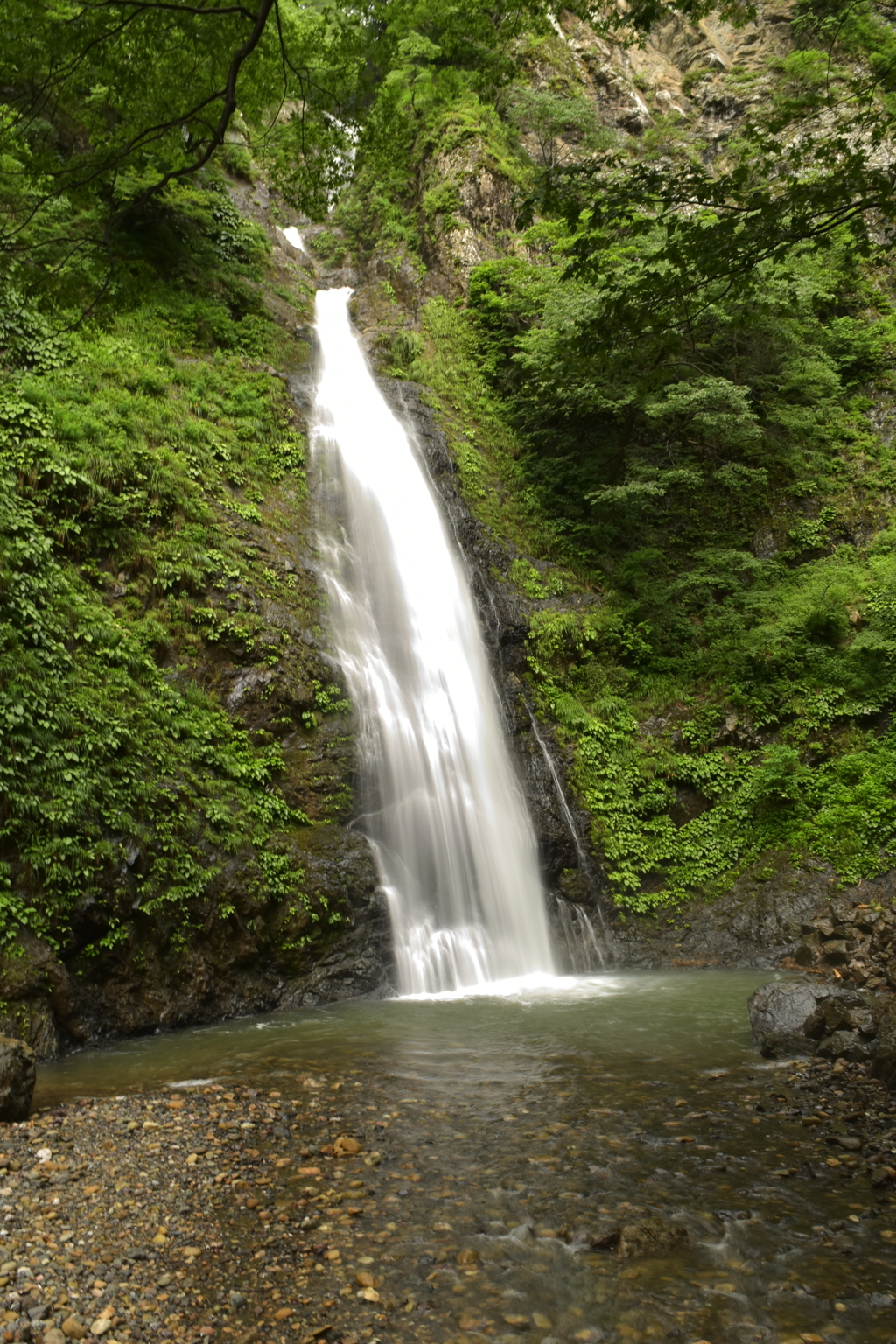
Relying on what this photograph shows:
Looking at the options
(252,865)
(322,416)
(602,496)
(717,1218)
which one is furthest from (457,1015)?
(322,416)

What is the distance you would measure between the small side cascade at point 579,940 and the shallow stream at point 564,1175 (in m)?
3.60

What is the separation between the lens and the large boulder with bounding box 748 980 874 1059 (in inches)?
237

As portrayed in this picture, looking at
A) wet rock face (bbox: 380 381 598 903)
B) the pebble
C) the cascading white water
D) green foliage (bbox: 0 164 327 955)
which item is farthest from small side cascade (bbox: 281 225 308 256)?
the pebble

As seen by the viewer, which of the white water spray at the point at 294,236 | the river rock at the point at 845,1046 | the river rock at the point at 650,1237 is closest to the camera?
the river rock at the point at 650,1237

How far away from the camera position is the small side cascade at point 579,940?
36.3ft

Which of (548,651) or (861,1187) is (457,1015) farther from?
(548,651)

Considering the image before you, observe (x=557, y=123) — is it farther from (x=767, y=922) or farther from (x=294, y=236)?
(x=767, y=922)

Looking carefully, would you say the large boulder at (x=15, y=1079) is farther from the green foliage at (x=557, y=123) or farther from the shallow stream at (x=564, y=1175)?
the green foliage at (x=557, y=123)

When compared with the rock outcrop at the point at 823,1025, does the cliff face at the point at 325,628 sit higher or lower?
higher

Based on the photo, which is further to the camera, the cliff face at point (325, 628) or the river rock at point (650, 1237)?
the cliff face at point (325, 628)

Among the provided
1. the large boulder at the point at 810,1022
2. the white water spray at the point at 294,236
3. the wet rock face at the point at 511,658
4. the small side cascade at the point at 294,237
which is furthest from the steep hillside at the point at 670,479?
the large boulder at the point at 810,1022

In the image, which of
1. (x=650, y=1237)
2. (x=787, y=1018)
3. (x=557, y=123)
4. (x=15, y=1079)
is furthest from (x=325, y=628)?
(x=557, y=123)

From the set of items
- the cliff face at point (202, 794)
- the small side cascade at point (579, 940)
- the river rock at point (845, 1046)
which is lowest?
the river rock at point (845, 1046)

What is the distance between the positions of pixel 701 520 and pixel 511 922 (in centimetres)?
1028
